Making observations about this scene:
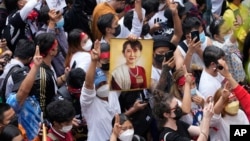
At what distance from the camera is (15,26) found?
24.9 ft

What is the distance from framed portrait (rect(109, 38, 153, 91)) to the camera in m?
6.02

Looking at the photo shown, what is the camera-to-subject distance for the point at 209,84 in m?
6.63

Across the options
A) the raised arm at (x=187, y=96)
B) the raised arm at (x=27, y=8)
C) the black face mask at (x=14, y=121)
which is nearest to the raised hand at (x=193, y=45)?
the raised arm at (x=187, y=96)

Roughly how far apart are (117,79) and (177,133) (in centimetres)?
84

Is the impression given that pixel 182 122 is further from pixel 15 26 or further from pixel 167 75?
pixel 15 26

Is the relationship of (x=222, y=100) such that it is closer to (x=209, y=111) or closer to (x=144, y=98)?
(x=209, y=111)

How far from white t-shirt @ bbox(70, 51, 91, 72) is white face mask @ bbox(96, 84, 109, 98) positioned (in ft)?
1.88

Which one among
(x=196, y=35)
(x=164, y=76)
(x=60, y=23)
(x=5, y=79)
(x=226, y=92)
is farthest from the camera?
(x=60, y=23)

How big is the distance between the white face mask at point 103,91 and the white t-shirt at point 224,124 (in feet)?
3.21

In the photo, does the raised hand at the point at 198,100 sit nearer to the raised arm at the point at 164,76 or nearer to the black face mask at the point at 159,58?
the raised arm at the point at 164,76

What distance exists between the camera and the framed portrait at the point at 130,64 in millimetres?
6023

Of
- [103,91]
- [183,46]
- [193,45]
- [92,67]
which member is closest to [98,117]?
[103,91]

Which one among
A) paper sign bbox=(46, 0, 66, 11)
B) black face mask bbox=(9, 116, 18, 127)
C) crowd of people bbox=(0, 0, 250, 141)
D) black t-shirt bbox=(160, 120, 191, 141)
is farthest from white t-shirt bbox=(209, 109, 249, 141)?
paper sign bbox=(46, 0, 66, 11)

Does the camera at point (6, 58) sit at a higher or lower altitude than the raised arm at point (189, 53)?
higher
